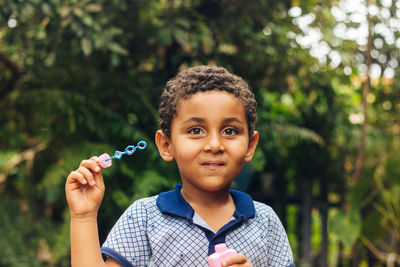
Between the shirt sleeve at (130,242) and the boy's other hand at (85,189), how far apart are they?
138 mm

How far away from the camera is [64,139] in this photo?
3.21 m

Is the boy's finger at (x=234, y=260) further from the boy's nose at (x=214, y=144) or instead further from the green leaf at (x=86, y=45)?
the green leaf at (x=86, y=45)

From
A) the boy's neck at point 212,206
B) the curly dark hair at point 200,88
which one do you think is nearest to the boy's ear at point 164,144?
the curly dark hair at point 200,88

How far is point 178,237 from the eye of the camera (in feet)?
4.32

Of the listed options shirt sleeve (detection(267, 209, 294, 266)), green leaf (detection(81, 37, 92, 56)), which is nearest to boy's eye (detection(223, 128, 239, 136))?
shirt sleeve (detection(267, 209, 294, 266))

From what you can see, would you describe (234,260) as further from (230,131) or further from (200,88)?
(200,88)

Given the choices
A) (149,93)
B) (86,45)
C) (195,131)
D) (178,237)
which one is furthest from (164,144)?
(149,93)

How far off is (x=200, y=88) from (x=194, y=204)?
35 cm

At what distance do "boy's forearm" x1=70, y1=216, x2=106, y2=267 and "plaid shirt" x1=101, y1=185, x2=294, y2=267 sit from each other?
10 centimetres

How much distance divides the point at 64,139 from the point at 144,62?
0.86 m

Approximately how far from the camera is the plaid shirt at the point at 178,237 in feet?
4.28

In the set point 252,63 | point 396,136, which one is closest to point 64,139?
point 252,63

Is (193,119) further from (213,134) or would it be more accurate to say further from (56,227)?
(56,227)

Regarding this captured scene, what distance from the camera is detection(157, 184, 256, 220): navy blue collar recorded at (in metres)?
1.36
